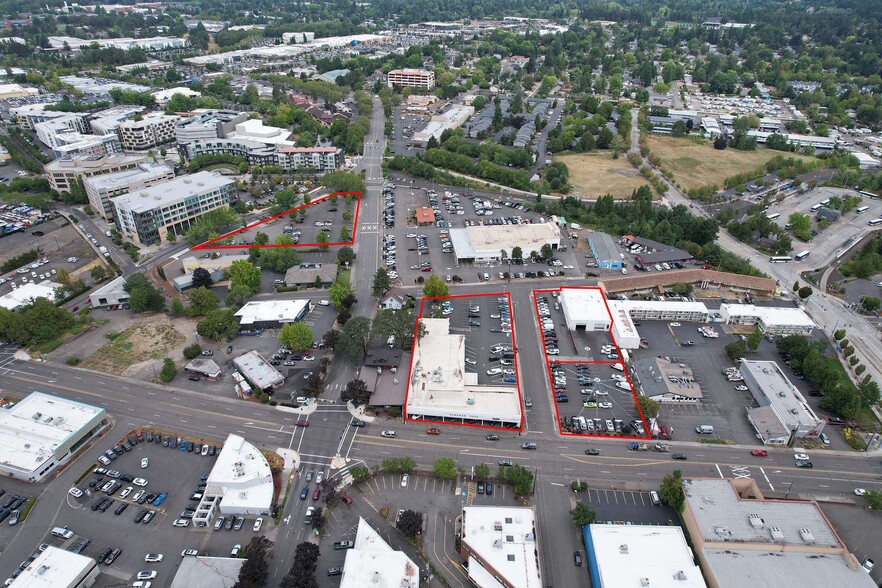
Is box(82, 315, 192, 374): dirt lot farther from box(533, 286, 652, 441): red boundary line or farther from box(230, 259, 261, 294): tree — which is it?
box(533, 286, 652, 441): red boundary line

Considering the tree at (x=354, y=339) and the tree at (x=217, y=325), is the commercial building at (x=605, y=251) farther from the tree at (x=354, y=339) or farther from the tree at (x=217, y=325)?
the tree at (x=217, y=325)

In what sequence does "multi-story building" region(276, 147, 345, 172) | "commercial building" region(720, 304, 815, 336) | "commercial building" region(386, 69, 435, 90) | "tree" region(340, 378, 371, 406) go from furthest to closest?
"commercial building" region(386, 69, 435, 90), "multi-story building" region(276, 147, 345, 172), "commercial building" region(720, 304, 815, 336), "tree" region(340, 378, 371, 406)

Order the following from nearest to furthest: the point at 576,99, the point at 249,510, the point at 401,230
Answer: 1. the point at 249,510
2. the point at 401,230
3. the point at 576,99

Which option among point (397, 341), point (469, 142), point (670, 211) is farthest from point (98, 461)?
point (469, 142)

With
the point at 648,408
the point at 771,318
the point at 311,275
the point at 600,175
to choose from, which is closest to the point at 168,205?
the point at 311,275

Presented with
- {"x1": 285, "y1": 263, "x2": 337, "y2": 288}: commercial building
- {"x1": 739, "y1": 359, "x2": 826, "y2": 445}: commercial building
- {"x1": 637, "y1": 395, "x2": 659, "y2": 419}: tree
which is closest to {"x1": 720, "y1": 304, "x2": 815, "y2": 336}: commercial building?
{"x1": 739, "y1": 359, "x2": 826, "y2": 445}: commercial building

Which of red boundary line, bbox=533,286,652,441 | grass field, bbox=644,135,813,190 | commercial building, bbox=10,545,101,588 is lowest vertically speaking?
commercial building, bbox=10,545,101,588

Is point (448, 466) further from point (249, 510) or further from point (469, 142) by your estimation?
point (469, 142)
